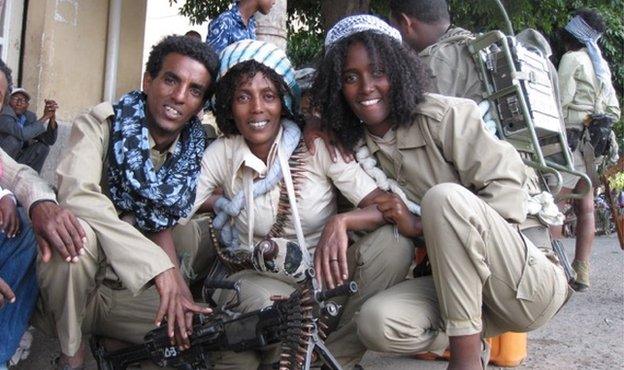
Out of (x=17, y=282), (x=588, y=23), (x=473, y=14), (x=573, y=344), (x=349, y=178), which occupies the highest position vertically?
(x=473, y=14)

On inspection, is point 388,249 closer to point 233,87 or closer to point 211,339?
point 211,339

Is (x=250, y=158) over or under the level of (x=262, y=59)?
under

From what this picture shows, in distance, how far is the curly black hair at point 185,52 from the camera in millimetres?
3004

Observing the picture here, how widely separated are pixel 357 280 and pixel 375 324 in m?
0.31

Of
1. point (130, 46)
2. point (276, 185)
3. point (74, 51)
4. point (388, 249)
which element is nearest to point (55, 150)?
point (74, 51)

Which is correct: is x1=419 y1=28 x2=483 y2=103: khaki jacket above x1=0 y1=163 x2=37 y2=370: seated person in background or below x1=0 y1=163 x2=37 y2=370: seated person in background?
above

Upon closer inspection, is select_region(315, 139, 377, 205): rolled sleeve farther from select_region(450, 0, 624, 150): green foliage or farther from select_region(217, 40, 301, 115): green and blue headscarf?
select_region(450, 0, 624, 150): green foliage

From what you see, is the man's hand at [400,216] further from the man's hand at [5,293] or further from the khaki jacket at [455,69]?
the man's hand at [5,293]

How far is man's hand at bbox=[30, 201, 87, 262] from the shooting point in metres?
2.47

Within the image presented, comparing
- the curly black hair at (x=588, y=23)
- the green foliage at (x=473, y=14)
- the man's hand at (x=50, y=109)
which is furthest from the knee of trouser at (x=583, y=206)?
the man's hand at (x=50, y=109)

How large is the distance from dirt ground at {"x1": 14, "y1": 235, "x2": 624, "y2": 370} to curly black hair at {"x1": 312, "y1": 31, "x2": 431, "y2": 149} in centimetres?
143

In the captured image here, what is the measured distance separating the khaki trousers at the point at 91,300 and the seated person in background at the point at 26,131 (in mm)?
2756

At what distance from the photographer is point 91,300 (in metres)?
2.86

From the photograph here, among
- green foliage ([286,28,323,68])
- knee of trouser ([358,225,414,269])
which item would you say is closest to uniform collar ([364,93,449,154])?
knee of trouser ([358,225,414,269])
